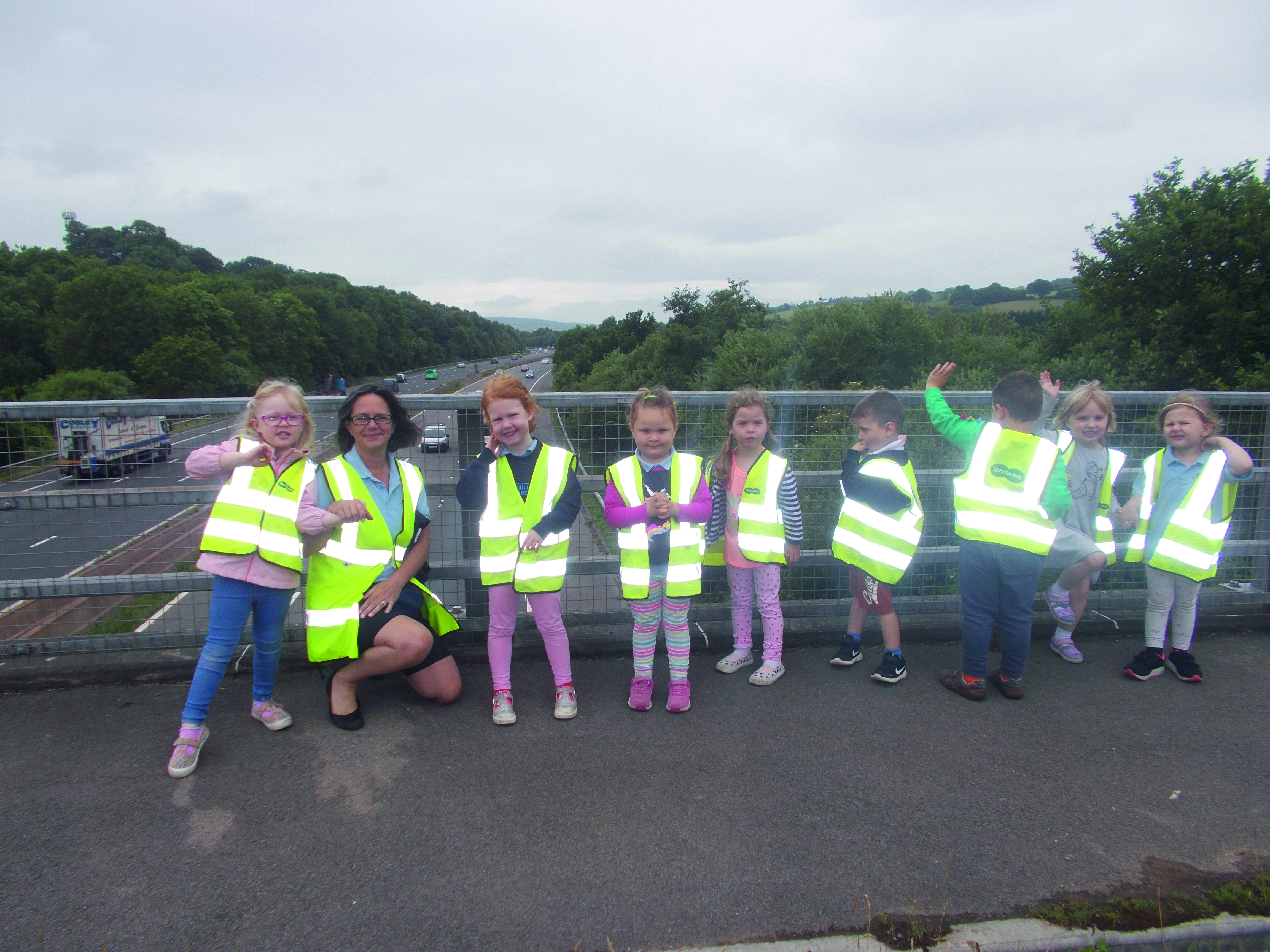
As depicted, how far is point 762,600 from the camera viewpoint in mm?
4441

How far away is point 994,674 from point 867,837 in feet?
6.53

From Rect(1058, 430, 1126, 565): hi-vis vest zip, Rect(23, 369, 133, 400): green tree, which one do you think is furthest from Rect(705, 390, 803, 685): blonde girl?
Rect(23, 369, 133, 400): green tree

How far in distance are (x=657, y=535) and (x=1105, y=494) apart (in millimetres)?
3005

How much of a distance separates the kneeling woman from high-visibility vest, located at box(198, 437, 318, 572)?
9 centimetres

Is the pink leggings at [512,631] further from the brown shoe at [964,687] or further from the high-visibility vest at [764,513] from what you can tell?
the brown shoe at [964,687]

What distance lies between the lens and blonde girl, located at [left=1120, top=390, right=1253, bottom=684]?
4.40 metres

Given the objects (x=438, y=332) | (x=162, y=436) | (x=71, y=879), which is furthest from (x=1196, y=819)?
(x=438, y=332)

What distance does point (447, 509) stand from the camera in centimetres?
461

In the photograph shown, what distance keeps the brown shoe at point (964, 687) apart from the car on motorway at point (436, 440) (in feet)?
11.0

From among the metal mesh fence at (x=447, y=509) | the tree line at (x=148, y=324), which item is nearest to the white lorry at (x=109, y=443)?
the metal mesh fence at (x=447, y=509)

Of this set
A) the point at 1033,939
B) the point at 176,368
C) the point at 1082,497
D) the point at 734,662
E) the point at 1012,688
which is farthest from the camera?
the point at 176,368

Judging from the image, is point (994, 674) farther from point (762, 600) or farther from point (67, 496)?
point (67, 496)

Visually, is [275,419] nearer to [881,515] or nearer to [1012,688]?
[881,515]

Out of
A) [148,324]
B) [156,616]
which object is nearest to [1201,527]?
[156,616]
